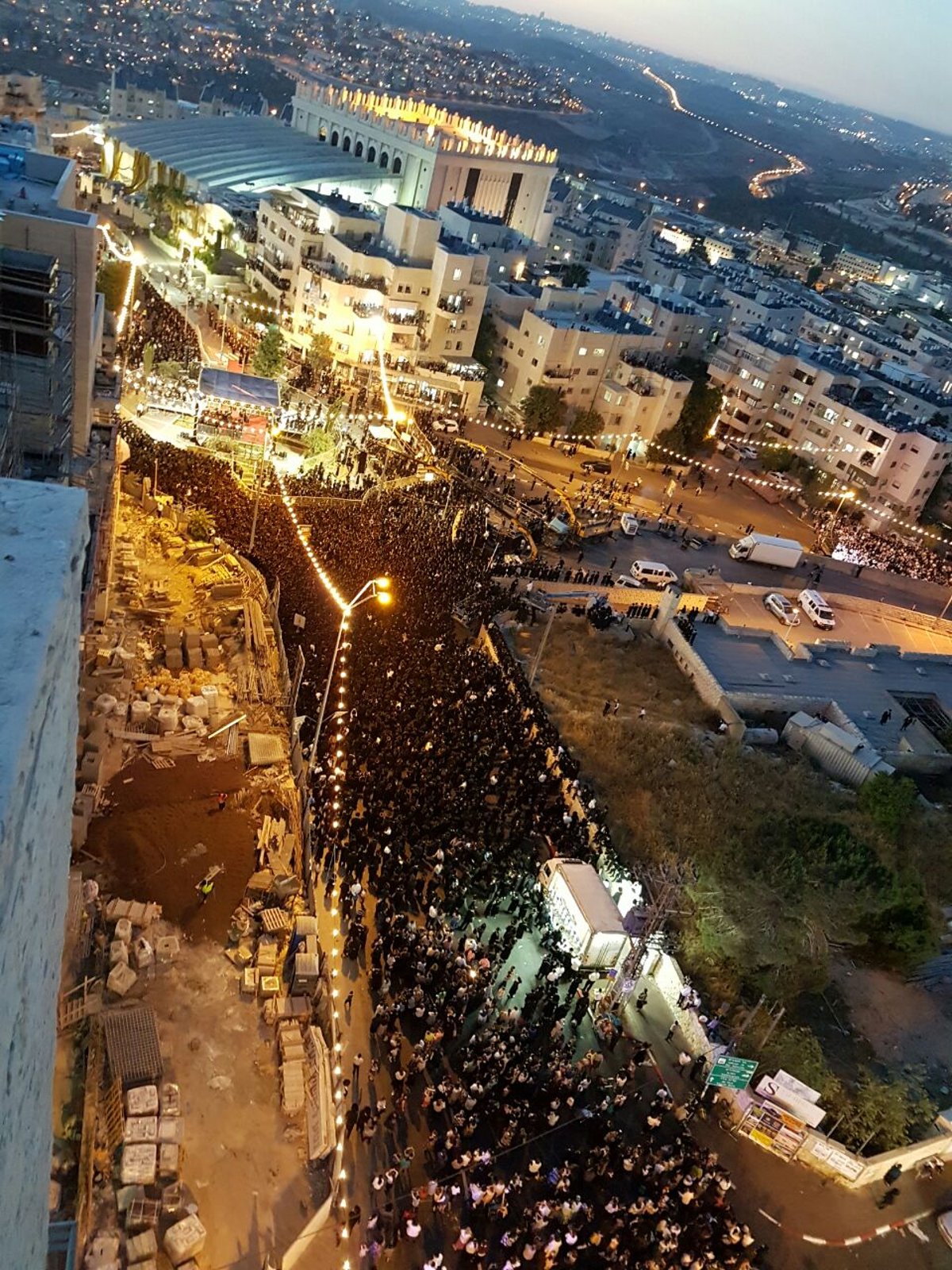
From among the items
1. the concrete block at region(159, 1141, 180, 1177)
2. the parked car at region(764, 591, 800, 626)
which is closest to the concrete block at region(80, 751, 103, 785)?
the concrete block at region(159, 1141, 180, 1177)

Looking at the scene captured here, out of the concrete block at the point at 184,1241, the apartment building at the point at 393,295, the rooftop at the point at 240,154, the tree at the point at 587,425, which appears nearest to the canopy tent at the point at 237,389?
the apartment building at the point at 393,295

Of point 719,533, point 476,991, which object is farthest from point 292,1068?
point 719,533

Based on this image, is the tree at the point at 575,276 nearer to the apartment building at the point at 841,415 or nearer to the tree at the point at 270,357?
the apartment building at the point at 841,415

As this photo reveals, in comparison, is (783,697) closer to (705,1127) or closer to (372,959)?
(705,1127)

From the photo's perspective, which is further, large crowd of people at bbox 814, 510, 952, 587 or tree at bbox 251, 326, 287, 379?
large crowd of people at bbox 814, 510, 952, 587

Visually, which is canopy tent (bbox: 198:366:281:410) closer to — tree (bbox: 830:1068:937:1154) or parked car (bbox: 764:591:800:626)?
parked car (bbox: 764:591:800:626)
